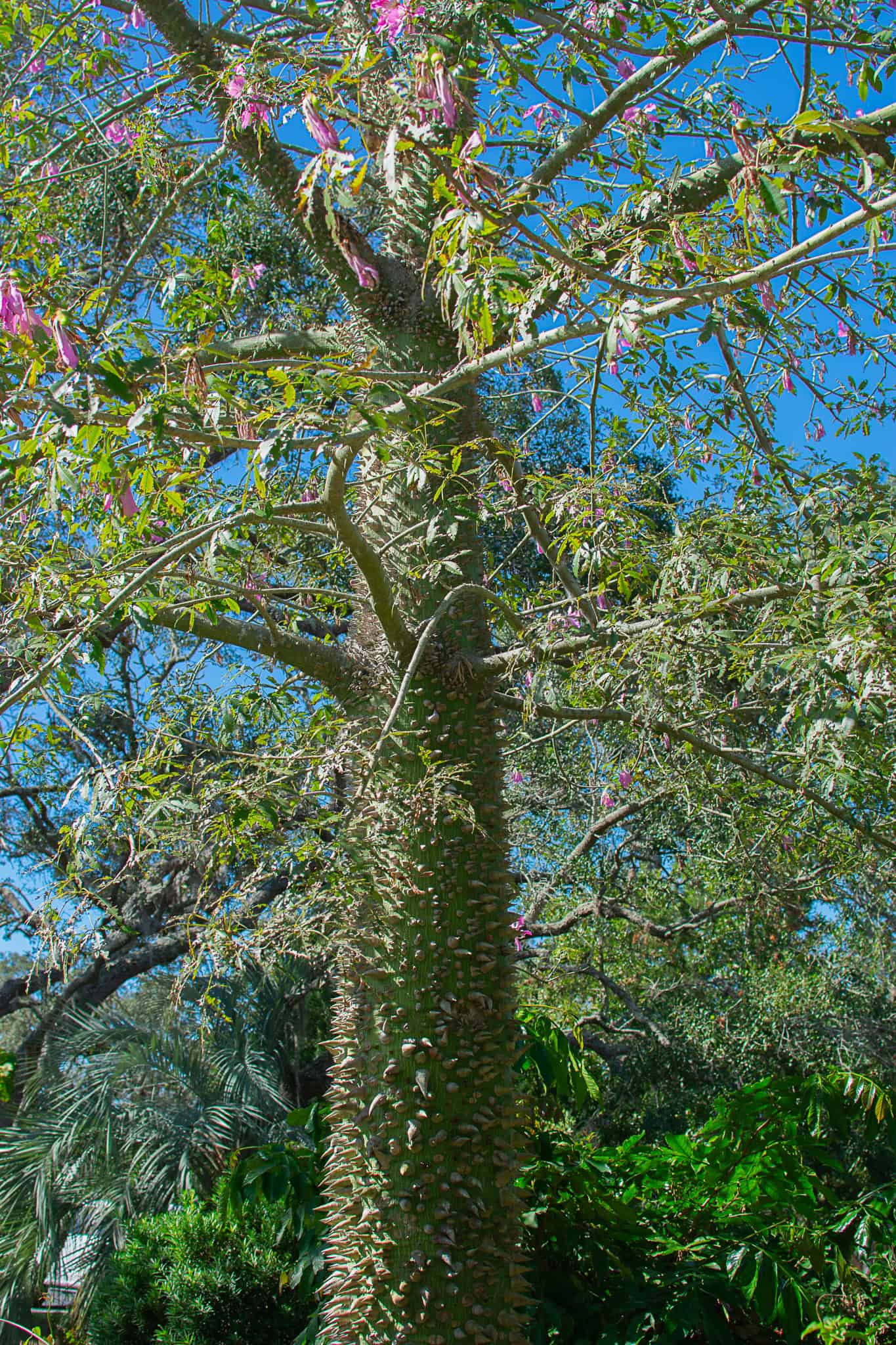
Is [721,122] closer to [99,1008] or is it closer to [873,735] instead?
[873,735]

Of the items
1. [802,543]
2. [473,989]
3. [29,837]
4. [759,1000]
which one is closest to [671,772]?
[802,543]

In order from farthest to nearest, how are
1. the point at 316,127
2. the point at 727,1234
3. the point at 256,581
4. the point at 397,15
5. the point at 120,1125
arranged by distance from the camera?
the point at 120,1125 < the point at 256,581 < the point at 727,1234 < the point at 397,15 < the point at 316,127

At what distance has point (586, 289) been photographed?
2.67 meters

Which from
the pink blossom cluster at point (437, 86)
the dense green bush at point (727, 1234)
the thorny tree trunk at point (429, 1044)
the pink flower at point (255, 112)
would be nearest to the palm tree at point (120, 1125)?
the dense green bush at point (727, 1234)

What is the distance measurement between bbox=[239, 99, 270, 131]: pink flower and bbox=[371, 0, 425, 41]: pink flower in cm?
56

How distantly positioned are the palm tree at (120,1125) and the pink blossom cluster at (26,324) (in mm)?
3380

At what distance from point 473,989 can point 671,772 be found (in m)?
1.43

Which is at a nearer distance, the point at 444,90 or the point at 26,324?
the point at 444,90

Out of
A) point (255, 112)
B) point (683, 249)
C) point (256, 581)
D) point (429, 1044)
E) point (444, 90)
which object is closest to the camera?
point (444, 90)

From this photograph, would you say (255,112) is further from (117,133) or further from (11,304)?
(117,133)

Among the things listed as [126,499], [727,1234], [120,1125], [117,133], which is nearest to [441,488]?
[126,499]

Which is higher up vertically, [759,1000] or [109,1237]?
[759,1000]

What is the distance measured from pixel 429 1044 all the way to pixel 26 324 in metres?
2.02

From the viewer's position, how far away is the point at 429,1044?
105 inches
